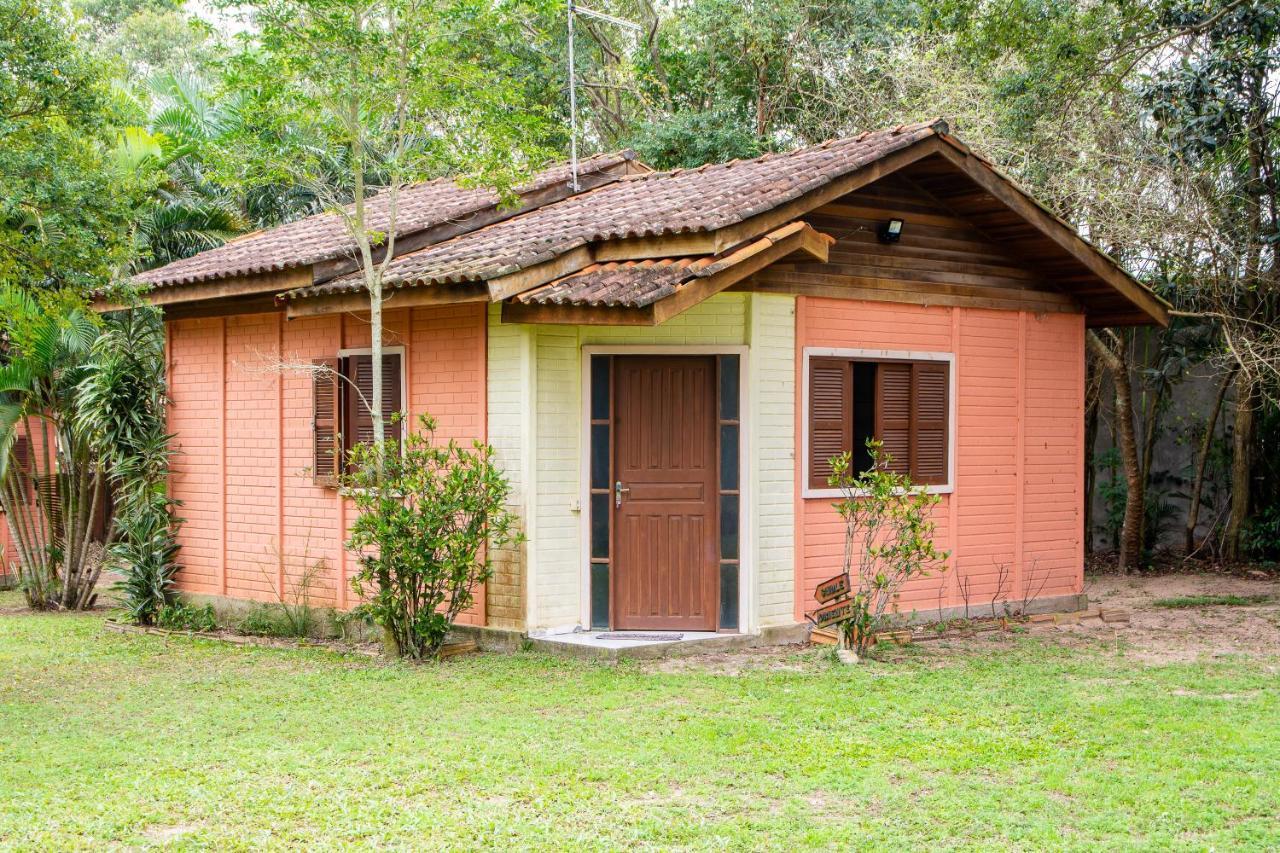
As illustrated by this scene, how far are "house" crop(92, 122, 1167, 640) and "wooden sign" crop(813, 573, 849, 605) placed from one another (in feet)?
1.03

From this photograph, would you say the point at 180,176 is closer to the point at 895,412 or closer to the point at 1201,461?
the point at 895,412

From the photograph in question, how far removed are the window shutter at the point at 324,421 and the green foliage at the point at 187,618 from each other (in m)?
1.85

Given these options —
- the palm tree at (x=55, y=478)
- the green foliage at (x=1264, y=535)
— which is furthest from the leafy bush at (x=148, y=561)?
the green foliage at (x=1264, y=535)

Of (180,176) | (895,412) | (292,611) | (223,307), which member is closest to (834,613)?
(895,412)

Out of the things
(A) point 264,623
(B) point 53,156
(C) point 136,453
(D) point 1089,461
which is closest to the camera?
(B) point 53,156

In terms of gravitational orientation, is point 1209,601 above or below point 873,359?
below

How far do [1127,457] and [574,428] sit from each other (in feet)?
26.0

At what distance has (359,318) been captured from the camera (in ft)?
35.2

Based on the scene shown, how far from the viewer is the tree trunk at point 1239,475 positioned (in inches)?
577

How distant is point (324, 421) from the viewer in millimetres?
11195

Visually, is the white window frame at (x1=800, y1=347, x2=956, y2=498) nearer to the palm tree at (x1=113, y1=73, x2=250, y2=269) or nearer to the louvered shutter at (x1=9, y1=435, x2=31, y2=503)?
the palm tree at (x1=113, y1=73, x2=250, y2=269)

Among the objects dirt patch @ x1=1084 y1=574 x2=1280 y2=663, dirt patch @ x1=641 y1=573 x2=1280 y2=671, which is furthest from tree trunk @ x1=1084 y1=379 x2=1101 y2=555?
dirt patch @ x1=641 y1=573 x2=1280 y2=671

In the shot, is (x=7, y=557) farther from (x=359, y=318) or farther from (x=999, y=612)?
(x=999, y=612)

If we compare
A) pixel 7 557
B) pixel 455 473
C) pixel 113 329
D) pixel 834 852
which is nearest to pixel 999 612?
pixel 455 473
